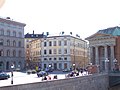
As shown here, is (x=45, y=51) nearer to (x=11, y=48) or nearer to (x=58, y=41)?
(x=58, y=41)

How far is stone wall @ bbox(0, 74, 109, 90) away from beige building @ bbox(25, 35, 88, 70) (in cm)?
4618

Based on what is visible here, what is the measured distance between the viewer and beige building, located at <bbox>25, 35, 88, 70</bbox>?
300ft

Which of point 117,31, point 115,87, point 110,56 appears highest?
point 117,31

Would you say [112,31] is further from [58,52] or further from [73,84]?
[73,84]

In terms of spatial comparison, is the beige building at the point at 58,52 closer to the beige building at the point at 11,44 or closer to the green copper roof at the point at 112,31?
the beige building at the point at 11,44

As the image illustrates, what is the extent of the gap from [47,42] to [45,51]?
3.26 m

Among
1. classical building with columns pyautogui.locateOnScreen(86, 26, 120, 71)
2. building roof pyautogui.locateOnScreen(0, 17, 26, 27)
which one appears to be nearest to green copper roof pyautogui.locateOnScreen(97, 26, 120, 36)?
classical building with columns pyautogui.locateOnScreen(86, 26, 120, 71)

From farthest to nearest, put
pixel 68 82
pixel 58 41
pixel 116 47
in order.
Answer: pixel 58 41 → pixel 116 47 → pixel 68 82

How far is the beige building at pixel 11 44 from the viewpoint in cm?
7338

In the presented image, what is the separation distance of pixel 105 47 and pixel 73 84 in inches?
1628

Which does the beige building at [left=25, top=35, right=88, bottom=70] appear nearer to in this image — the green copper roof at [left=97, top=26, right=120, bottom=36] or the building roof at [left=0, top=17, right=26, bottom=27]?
the building roof at [left=0, top=17, right=26, bottom=27]

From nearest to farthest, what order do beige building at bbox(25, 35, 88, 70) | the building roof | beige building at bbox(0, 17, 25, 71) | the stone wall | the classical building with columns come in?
1. the stone wall
2. the classical building with columns
3. beige building at bbox(0, 17, 25, 71)
4. the building roof
5. beige building at bbox(25, 35, 88, 70)

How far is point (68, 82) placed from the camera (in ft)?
97.9

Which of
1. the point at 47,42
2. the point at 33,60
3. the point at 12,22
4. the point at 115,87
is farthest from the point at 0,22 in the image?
the point at 115,87
